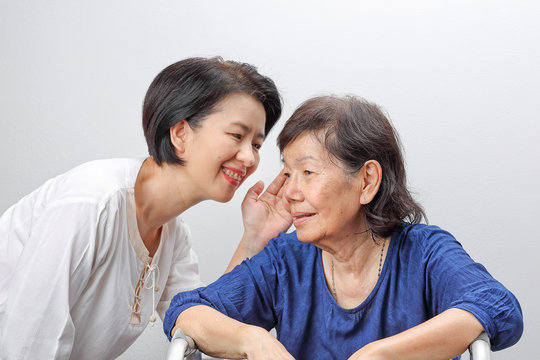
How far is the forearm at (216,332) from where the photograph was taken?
1279 mm

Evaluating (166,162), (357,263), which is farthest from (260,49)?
(357,263)

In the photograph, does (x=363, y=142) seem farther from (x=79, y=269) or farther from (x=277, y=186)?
(x=79, y=269)

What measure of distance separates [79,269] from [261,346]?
611 millimetres

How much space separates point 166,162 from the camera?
70.4 inches

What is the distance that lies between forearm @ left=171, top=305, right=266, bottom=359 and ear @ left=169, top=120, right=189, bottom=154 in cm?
55

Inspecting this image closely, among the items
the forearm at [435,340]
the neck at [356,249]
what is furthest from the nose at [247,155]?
the forearm at [435,340]

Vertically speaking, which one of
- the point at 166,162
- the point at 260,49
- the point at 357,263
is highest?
the point at 260,49

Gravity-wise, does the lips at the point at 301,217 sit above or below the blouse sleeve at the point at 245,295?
above

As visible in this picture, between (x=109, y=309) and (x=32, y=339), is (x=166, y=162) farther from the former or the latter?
(x=32, y=339)

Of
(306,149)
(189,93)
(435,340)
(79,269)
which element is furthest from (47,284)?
(435,340)

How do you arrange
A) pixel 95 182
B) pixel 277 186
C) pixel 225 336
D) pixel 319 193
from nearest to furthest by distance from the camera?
pixel 225 336
pixel 319 193
pixel 95 182
pixel 277 186

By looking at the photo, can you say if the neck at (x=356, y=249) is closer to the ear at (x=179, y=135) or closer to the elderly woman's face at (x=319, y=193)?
the elderly woman's face at (x=319, y=193)

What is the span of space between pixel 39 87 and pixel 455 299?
1.87 metres

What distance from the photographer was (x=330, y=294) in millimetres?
1465
